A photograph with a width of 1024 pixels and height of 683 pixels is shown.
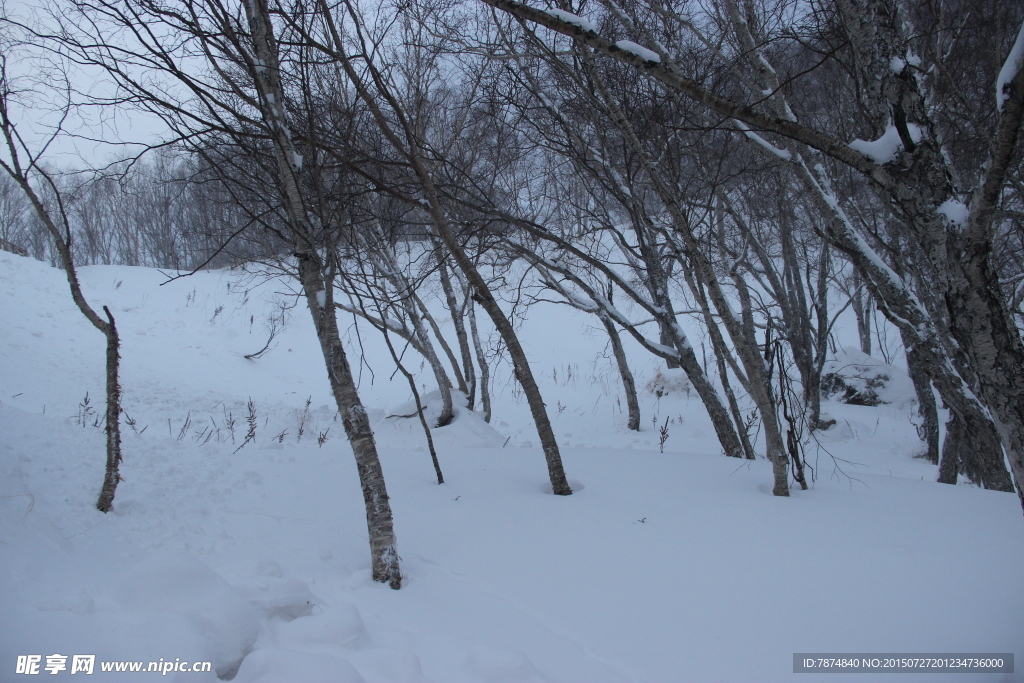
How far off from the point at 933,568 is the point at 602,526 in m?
1.78

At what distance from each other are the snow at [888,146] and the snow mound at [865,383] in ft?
37.3

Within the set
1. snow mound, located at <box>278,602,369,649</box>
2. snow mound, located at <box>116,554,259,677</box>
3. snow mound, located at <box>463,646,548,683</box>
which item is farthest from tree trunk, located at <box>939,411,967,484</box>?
snow mound, located at <box>116,554,259,677</box>

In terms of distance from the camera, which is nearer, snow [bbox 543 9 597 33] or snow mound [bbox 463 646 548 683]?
snow mound [bbox 463 646 548 683]

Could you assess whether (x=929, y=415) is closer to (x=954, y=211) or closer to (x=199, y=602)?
(x=954, y=211)

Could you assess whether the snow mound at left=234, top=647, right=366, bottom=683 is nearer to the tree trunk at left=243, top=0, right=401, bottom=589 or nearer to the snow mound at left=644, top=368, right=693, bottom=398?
the tree trunk at left=243, top=0, right=401, bottom=589

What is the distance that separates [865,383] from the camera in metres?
12.6

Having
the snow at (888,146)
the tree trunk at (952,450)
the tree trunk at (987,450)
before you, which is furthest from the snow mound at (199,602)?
the tree trunk at (952,450)

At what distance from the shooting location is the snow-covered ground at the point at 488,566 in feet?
6.89

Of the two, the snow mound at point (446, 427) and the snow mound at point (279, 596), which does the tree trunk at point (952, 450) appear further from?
the snow mound at point (279, 596)

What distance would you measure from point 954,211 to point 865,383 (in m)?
12.4

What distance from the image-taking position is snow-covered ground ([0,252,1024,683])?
2.10 meters

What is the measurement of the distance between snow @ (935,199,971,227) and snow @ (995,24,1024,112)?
438 millimetres

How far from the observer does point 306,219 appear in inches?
118

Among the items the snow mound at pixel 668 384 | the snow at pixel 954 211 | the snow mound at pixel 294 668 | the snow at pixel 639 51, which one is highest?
the snow at pixel 639 51
